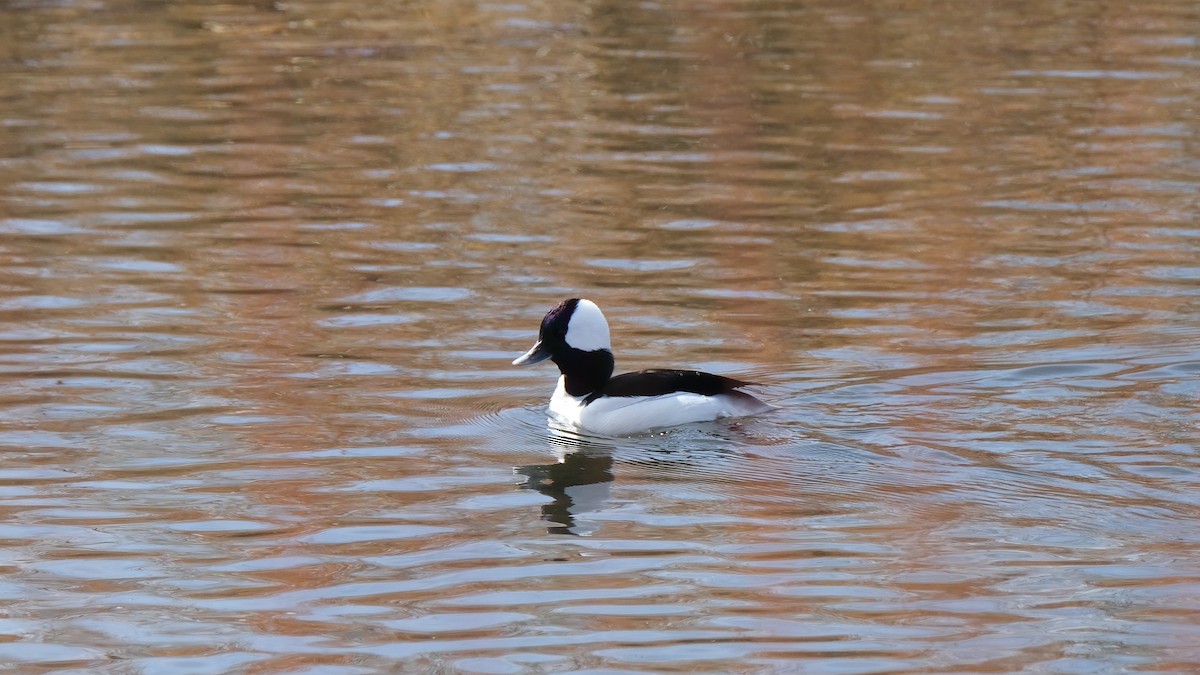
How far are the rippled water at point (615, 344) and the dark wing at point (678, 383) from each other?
254 mm

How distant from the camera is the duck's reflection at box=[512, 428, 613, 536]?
8.45 metres

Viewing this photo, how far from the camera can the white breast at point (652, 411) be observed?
9844 mm

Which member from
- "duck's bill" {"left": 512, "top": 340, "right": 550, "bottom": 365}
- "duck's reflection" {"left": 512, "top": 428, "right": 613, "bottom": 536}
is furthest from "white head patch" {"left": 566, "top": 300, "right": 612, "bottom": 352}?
"duck's reflection" {"left": 512, "top": 428, "right": 613, "bottom": 536}

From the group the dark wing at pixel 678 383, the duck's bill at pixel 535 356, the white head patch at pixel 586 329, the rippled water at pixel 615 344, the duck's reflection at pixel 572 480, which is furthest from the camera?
the duck's bill at pixel 535 356

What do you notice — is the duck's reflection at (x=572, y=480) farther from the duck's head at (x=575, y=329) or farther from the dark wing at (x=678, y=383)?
the duck's head at (x=575, y=329)

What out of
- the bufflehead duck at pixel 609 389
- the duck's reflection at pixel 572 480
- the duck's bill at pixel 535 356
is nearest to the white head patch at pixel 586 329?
the bufflehead duck at pixel 609 389

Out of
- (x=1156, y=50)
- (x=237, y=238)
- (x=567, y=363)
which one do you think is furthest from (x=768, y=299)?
(x=1156, y=50)

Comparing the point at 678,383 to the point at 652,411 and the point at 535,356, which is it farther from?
the point at 535,356

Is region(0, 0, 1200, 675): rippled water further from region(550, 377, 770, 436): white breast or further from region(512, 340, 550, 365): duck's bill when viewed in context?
region(512, 340, 550, 365): duck's bill

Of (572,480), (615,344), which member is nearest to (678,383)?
(572,480)

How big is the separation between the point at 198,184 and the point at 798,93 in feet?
22.1

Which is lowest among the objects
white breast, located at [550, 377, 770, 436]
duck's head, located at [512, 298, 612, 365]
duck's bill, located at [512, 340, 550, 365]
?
white breast, located at [550, 377, 770, 436]

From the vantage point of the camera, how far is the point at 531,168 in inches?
646

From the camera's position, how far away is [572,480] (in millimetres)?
9195
